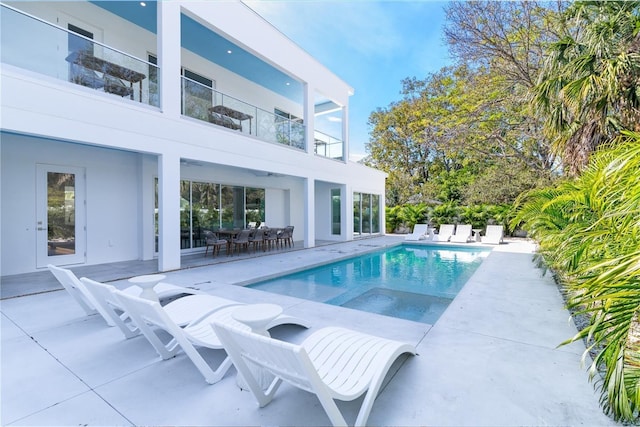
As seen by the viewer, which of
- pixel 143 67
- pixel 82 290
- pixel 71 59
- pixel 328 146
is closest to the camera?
pixel 82 290

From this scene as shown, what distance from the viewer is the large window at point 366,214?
57.4 feet

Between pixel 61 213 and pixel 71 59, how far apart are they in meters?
3.94

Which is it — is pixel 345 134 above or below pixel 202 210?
above

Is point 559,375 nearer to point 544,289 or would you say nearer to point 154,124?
point 544,289

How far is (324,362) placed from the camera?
105 inches

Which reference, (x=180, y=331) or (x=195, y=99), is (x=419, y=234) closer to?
(x=195, y=99)

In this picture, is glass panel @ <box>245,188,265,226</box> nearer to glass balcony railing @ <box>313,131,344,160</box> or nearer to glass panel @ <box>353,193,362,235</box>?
glass balcony railing @ <box>313,131,344,160</box>

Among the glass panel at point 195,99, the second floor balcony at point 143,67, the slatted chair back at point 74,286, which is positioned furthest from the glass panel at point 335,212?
the slatted chair back at point 74,286

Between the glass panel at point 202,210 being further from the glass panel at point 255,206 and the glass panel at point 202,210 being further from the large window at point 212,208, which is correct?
the glass panel at point 255,206

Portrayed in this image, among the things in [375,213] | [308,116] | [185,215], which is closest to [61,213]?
[185,215]

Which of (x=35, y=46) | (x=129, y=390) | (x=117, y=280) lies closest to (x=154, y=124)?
(x=35, y=46)

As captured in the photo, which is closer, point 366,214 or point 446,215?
point 366,214

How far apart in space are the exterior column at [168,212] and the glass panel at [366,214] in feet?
38.3

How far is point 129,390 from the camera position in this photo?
2848 mm
